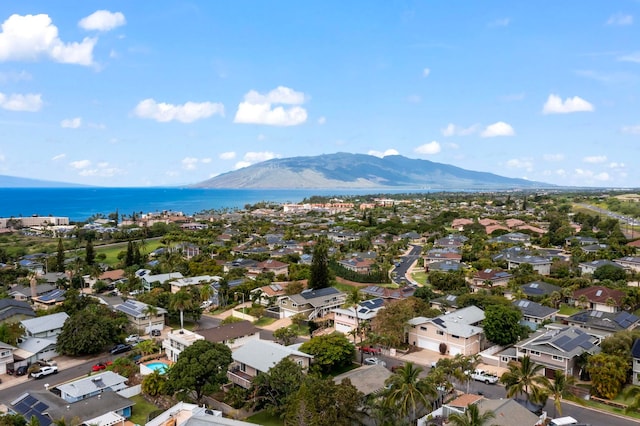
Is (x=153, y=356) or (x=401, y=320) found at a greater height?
(x=401, y=320)

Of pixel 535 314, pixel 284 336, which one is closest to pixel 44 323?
pixel 284 336

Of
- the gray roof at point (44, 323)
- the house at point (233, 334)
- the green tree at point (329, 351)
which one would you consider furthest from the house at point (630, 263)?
the gray roof at point (44, 323)

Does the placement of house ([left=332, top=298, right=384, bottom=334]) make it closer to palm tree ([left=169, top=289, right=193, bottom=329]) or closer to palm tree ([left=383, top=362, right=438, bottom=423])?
palm tree ([left=169, top=289, right=193, bottom=329])

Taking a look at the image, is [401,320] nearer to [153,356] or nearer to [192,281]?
[153,356]

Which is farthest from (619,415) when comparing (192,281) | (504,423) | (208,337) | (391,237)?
(391,237)

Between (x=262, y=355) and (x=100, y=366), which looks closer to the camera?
(x=262, y=355)

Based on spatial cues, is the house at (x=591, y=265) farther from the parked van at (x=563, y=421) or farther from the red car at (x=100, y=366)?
the red car at (x=100, y=366)

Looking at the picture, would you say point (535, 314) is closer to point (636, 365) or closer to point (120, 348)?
point (636, 365)

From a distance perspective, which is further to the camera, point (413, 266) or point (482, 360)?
point (413, 266)
